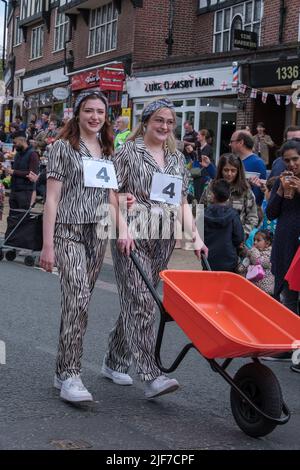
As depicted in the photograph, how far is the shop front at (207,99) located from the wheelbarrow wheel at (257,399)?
17.2 metres

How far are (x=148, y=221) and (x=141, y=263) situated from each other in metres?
0.28

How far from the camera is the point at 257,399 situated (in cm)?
470

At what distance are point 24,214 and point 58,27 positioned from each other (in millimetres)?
26694

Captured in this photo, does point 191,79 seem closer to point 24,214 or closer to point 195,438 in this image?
point 24,214

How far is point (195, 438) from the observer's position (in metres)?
4.64

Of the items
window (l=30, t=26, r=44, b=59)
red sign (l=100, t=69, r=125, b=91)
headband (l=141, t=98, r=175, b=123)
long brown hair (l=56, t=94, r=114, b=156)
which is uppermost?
window (l=30, t=26, r=44, b=59)

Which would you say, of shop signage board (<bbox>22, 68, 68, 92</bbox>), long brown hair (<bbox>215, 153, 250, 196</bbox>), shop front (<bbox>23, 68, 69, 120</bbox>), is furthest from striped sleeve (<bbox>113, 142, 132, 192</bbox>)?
shop signage board (<bbox>22, 68, 68, 92</bbox>)

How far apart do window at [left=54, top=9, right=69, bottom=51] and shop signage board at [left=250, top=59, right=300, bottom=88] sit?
1699 cm

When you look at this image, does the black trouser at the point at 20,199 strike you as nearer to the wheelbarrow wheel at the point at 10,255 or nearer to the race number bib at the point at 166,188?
the wheelbarrow wheel at the point at 10,255

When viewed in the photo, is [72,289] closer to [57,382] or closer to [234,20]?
[57,382]

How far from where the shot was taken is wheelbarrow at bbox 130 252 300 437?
452cm

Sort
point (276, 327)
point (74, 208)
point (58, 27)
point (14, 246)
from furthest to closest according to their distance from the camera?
point (58, 27) < point (14, 246) < point (74, 208) < point (276, 327)

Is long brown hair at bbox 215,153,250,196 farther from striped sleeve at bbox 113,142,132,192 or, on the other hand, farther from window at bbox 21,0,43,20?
window at bbox 21,0,43,20
